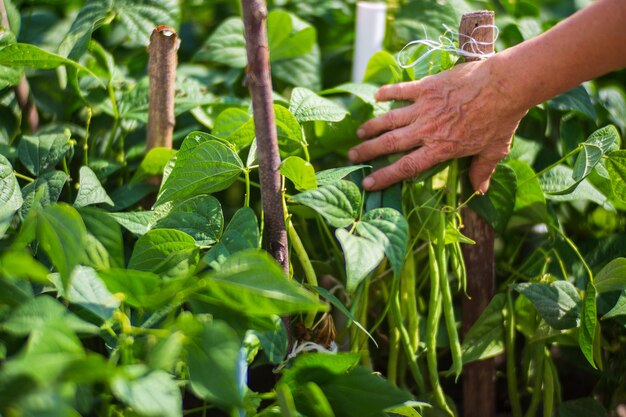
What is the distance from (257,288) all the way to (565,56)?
49 cm

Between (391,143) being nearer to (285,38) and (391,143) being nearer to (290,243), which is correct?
(290,243)

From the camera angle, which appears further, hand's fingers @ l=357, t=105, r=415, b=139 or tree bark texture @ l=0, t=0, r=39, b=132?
tree bark texture @ l=0, t=0, r=39, b=132

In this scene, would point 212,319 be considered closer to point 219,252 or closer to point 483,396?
point 219,252

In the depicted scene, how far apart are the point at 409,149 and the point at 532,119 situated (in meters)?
0.36

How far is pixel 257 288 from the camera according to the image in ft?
2.14

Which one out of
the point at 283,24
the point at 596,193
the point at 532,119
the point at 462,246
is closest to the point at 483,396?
the point at 462,246

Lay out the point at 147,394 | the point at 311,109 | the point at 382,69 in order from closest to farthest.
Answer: the point at 147,394, the point at 311,109, the point at 382,69

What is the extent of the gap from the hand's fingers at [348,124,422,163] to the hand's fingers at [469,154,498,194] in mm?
89

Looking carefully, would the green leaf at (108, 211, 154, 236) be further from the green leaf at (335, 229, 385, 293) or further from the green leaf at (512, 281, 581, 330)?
the green leaf at (512, 281, 581, 330)

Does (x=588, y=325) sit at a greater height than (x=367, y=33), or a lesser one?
lesser

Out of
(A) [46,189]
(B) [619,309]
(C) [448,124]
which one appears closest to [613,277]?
(B) [619,309]

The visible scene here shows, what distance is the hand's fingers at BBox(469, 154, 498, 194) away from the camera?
0.98 metres

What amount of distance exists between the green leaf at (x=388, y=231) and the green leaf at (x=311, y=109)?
19cm

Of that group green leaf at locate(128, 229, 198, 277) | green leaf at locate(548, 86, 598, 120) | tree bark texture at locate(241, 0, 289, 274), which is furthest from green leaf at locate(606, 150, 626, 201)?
green leaf at locate(128, 229, 198, 277)
